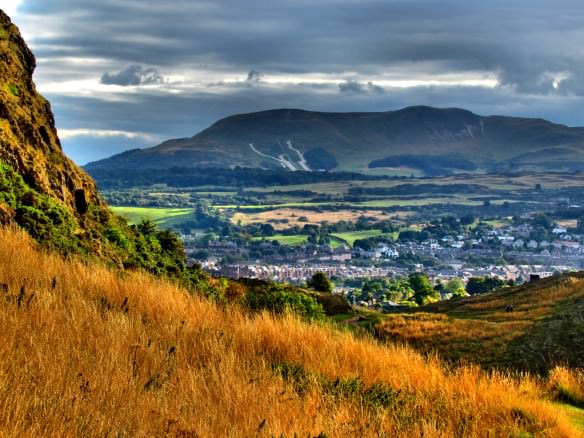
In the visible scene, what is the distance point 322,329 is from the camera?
10.8 m

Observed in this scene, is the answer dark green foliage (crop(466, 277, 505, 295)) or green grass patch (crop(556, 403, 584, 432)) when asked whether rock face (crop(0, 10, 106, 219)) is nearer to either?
green grass patch (crop(556, 403, 584, 432))

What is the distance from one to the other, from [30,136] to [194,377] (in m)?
18.6

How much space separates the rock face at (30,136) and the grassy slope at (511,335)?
12.4m

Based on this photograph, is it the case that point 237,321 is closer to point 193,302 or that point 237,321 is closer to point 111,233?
point 193,302

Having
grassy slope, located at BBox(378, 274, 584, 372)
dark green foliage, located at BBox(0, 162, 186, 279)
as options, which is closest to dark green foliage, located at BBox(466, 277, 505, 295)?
grassy slope, located at BBox(378, 274, 584, 372)

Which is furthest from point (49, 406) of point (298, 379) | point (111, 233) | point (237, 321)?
point (111, 233)

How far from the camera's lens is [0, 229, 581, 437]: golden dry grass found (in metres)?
6.05

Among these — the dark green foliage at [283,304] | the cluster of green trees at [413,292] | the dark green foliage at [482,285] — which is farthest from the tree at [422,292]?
the dark green foliage at [283,304]

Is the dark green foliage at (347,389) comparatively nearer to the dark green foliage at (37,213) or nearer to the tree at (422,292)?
the dark green foliage at (37,213)

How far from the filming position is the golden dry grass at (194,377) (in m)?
6.05

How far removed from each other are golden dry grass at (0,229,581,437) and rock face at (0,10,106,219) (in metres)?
10.5

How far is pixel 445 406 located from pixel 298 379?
1.60 metres

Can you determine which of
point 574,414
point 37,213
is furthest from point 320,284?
point 574,414

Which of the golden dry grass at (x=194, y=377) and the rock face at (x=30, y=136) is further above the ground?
the rock face at (x=30, y=136)
